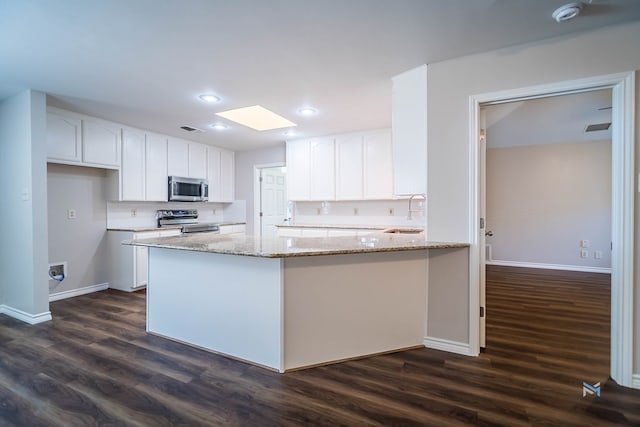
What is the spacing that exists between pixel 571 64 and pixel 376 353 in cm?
244

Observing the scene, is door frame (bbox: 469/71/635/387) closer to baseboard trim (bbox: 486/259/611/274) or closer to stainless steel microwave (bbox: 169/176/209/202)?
baseboard trim (bbox: 486/259/611/274)

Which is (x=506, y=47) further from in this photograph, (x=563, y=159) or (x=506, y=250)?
(x=506, y=250)

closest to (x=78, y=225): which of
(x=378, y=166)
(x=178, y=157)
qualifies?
(x=178, y=157)

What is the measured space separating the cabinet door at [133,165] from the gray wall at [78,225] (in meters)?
0.38

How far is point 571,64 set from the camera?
6.65 feet

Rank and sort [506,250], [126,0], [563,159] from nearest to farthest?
1. [126,0]
2. [563,159]
3. [506,250]

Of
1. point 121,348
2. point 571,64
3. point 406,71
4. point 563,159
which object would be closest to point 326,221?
point 406,71

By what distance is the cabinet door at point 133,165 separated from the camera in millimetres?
4152

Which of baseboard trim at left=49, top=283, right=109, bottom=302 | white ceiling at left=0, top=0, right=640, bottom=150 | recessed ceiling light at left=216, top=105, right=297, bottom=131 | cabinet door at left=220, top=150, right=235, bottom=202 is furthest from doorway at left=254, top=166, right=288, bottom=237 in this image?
white ceiling at left=0, top=0, right=640, bottom=150

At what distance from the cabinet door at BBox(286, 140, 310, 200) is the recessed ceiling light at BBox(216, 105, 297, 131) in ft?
Answer: 2.59

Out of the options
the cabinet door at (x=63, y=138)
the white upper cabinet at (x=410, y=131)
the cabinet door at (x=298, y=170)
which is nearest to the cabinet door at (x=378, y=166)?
the cabinet door at (x=298, y=170)

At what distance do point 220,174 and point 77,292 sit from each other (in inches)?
110

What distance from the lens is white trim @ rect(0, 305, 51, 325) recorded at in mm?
3008

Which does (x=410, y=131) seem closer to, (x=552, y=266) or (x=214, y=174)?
(x=214, y=174)
